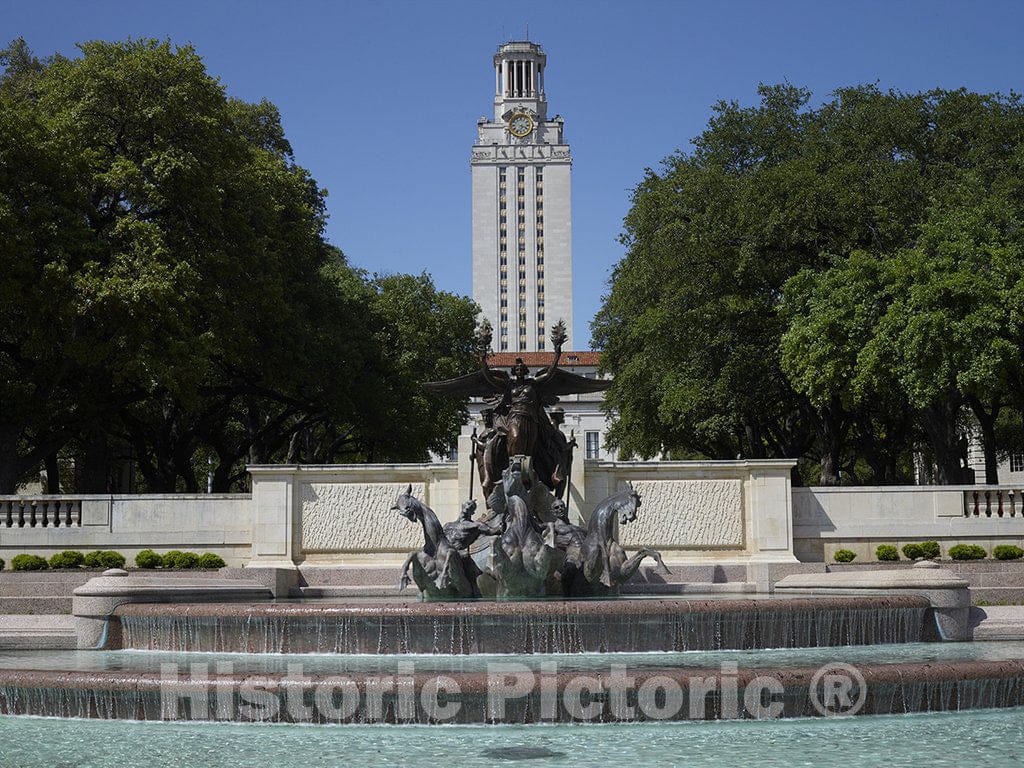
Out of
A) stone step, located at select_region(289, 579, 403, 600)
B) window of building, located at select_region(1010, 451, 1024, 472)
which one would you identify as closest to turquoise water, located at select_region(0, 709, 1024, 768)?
stone step, located at select_region(289, 579, 403, 600)

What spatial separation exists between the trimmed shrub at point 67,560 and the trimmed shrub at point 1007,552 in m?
20.1

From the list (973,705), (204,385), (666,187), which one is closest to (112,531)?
(204,385)

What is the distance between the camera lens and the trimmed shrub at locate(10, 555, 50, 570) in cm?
2573

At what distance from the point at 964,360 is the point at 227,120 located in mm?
22837

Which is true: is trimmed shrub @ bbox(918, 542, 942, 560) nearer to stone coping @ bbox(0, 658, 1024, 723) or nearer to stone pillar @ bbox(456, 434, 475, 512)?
stone pillar @ bbox(456, 434, 475, 512)

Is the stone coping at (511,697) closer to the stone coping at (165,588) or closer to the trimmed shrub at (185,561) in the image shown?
the stone coping at (165,588)

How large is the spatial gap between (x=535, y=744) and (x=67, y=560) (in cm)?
1781

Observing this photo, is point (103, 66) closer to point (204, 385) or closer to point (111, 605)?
point (204, 385)

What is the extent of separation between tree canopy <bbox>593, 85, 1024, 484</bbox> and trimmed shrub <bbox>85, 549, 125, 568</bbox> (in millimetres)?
19125

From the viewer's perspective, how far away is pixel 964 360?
3003cm

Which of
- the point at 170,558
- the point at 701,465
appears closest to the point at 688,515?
the point at 701,465

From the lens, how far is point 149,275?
3062cm

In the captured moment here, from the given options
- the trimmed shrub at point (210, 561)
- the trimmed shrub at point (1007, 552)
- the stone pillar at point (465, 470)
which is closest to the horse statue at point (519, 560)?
the stone pillar at point (465, 470)

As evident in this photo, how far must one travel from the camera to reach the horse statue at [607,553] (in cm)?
2030
